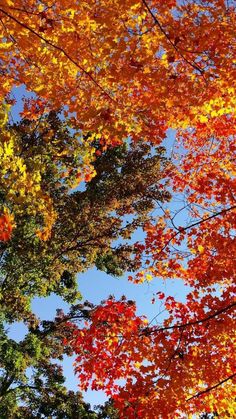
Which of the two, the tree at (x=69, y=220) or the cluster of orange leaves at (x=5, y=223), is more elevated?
the tree at (x=69, y=220)

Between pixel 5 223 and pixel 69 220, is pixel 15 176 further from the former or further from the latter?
pixel 69 220

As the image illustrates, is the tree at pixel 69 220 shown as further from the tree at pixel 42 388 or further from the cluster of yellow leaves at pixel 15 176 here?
the cluster of yellow leaves at pixel 15 176

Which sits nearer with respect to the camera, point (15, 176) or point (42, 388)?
point (15, 176)

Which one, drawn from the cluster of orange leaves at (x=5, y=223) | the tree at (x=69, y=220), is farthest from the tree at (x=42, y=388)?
the cluster of orange leaves at (x=5, y=223)

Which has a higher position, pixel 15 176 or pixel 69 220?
pixel 69 220

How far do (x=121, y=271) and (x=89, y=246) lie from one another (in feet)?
7.05

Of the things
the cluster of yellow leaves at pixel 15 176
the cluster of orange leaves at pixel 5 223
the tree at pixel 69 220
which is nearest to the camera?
the cluster of yellow leaves at pixel 15 176

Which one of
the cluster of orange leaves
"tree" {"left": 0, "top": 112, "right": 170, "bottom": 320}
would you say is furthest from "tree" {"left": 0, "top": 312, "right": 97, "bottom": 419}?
the cluster of orange leaves

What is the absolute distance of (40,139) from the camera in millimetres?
12484

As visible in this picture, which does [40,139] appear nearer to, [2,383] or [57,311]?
[57,311]

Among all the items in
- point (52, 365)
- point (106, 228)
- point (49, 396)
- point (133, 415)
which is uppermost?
point (106, 228)

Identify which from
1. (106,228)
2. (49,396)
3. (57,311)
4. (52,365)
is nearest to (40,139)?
(106,228)

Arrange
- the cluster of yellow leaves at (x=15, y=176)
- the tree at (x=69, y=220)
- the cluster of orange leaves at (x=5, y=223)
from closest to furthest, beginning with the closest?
the cluster of yellow leaves at (x=15, y=176)
the cluster of orange leaves at (x=5, y=223)
the tree at (x=69, y=220)

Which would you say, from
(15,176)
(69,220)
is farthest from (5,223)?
(69,220)
